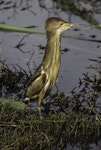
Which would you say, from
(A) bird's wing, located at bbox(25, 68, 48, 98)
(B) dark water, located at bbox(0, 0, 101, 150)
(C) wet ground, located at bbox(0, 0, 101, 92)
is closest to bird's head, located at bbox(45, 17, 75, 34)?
(A) bird's wing, located at bbox(25, 68, 48, 98)

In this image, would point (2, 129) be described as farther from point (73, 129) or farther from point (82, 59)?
point (82, 59)

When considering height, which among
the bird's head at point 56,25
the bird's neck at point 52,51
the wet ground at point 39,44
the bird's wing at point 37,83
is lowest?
the wet ground at point 39,44

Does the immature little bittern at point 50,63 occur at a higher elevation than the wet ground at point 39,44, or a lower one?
higher

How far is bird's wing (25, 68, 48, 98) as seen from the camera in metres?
5.41

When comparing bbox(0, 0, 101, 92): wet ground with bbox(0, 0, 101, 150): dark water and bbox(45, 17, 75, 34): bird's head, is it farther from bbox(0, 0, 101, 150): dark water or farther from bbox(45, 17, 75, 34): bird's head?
bbox(45, 17, 75, 34): bird's head

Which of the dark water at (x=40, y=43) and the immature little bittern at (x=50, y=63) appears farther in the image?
the dark water at (x=40, y=43)

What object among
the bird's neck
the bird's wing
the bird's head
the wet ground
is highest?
the bird's head

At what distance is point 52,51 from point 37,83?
0.28 meters

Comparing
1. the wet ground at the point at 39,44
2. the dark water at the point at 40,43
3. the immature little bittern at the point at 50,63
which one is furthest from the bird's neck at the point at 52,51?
the wet ground at the point at 39,44

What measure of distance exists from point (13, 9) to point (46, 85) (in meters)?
3.45

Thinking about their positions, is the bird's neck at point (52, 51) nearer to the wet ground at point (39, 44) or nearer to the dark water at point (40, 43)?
the dark water at point (40, 43)

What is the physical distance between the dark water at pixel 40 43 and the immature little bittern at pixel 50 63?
55 cm

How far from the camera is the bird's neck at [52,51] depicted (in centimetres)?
543

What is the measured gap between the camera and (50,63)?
543 cm
